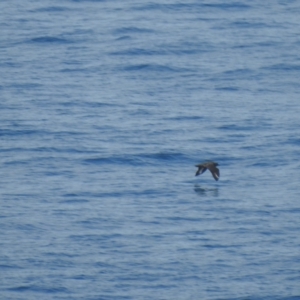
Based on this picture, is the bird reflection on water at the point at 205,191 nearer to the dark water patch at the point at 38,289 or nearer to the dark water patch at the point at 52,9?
the dark water patch at the point at 38,289

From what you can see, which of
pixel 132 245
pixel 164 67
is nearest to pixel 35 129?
pixel 164 67

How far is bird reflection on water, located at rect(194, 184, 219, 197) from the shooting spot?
38.0 metres

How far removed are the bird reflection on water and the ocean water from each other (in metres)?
0.07

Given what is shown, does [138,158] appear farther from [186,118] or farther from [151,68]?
[151,68]

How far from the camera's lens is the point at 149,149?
42.1 metres

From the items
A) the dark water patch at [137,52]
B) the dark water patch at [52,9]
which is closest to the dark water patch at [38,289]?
→ the dark water patch at [137,52]

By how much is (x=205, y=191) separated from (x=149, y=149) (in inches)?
173

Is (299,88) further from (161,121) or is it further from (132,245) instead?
(132,245)

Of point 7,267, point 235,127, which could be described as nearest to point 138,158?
point 235,127

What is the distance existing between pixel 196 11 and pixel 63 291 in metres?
25.5

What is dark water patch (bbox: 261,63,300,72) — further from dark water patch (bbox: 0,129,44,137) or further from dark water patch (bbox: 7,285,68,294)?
dark water patch (bbox: 7,285,68,294)

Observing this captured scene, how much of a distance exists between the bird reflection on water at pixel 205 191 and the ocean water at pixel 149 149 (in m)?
0.07

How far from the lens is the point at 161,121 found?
4494 centimetres

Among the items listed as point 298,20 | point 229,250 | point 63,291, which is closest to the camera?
point 63,291
